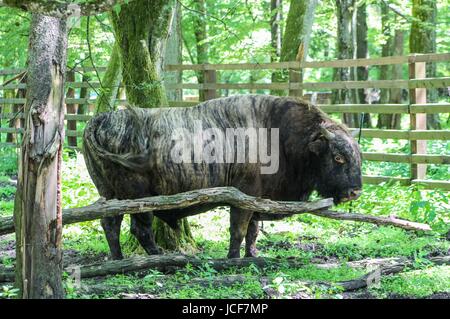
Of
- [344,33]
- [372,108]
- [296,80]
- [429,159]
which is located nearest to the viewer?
[429,159]

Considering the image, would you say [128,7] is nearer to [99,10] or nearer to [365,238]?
[99,10]

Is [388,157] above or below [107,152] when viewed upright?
below

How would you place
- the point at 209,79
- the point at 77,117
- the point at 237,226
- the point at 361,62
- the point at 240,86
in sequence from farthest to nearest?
the point at 77,117, the point at 209,79, the point at 240,86, the point at 361,62, the point at 237,226

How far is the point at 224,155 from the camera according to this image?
7684 mm

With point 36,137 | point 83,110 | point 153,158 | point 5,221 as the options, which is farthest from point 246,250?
point 83,110

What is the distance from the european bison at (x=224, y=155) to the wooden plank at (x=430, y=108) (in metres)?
3.45

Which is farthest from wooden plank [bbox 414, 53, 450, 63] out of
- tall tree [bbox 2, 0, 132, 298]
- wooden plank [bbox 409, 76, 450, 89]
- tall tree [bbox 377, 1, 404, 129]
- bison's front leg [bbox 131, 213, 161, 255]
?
tall tree [bbox 2, 0, 132, 298]

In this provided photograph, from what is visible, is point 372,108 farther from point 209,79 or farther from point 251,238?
point 251,238

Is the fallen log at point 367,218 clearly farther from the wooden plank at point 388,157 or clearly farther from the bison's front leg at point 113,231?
the wooden plank at point 388,157

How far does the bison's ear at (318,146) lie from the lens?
7.88 metres

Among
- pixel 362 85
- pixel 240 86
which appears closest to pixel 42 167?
pixel 362 85

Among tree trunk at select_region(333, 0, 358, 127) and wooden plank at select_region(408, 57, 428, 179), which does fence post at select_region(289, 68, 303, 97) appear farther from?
tree trunk at select_region(333, 0, 358, 127)

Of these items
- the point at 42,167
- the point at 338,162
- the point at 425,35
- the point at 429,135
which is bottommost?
Result: the point at 338,162

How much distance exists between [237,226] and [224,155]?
0.82 metres
